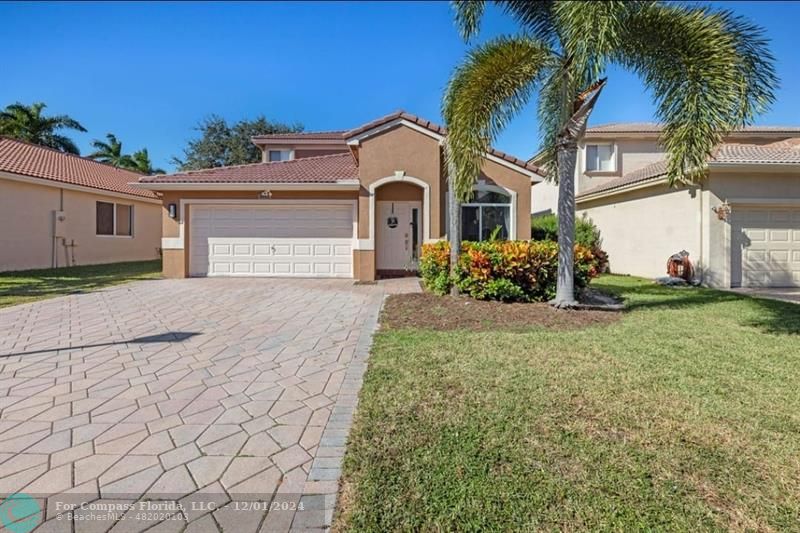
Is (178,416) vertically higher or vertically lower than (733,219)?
lower

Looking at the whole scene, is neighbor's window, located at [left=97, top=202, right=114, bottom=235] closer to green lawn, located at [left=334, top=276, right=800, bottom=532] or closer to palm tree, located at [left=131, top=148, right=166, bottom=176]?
palm tree, located at [left=131, top=148, right=166, bottom=176]

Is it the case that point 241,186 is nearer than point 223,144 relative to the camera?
Yes

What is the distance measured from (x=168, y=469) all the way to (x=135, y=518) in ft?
1.58

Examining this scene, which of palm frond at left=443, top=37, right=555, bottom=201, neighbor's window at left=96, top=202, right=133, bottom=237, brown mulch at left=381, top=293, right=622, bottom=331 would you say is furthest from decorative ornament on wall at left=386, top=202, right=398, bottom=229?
neighbor's window at left=96, top=202, right=133, bottom=237

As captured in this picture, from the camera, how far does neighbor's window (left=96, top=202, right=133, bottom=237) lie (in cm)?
1895

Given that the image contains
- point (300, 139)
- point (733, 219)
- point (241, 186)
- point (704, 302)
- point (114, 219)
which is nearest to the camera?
Answer: point (704, 302)

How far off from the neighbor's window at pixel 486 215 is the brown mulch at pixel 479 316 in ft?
17.6

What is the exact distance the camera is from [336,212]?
14.1m

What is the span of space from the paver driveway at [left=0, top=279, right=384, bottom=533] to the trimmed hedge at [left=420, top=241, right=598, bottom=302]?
293 cm

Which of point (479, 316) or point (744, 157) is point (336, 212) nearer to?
point (479, 316)

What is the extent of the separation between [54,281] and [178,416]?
13.1m

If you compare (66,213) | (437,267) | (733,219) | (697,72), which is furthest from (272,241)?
(733,219)

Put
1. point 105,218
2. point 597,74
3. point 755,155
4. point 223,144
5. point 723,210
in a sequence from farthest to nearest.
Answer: point 223,144 → point 105,218 → point 755,155 → point 723,210 → point 597,74

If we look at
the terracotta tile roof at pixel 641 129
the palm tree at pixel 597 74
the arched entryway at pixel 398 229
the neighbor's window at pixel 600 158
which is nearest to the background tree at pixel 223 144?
the arched entryway at pixel 398 229
